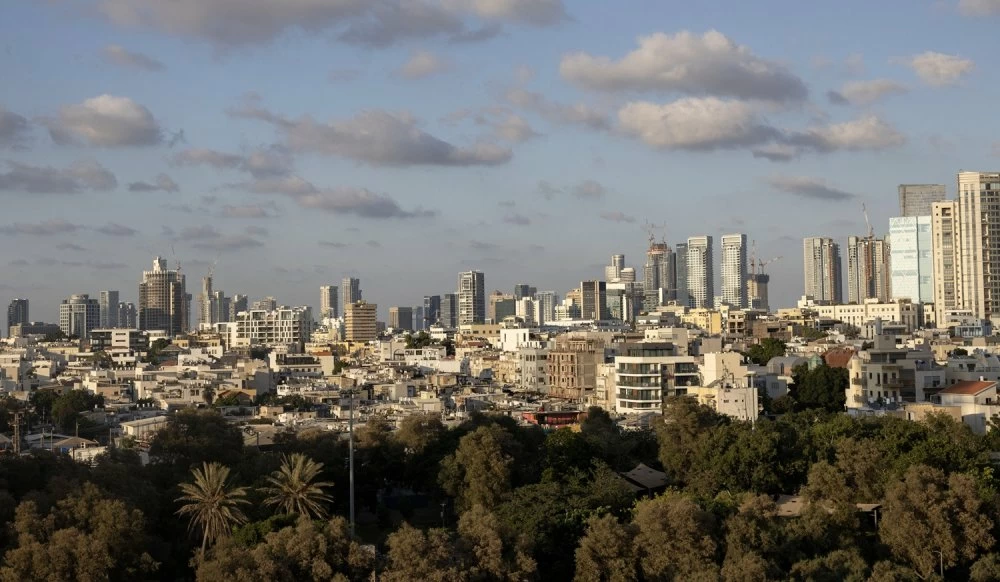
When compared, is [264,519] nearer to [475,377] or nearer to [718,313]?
[475,377]

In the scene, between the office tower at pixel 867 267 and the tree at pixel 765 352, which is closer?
the tree at pixel 765 352

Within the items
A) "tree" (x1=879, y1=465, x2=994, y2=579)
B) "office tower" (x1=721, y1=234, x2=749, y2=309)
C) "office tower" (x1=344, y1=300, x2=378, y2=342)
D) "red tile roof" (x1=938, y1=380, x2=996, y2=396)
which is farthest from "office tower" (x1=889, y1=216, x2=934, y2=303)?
"tree" (x1=879, y1=465, x2=994, y2=579)

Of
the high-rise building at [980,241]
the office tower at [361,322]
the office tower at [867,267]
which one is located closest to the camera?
the high-rise building at [980,241]

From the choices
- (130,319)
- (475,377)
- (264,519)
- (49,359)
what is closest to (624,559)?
(264,519)

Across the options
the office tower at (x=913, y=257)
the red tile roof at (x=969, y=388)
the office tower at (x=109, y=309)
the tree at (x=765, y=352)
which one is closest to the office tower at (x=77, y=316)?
the office tower at (x=109, y=309)

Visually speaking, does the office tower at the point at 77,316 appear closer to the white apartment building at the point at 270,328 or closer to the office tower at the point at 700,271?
the white apartment building at the point at 270,328

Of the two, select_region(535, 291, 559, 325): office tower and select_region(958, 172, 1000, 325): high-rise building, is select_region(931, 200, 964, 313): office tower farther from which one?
select_region(535, 291, 559, 325): office tower
